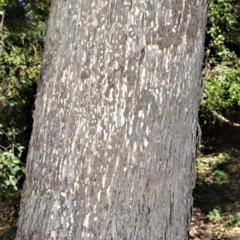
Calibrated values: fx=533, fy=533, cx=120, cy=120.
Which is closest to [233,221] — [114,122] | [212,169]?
[212,169]

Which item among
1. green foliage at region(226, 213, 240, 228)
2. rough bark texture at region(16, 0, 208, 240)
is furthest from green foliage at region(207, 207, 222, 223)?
rough bark texture at region(16, 0, 208, 240)

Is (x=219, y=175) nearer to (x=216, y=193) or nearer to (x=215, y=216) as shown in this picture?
(x=216, y=193)

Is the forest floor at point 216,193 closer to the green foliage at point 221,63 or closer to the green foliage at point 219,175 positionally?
the green foliage at point 219,175

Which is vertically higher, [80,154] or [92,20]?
[92,20]

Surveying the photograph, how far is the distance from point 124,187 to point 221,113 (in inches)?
331

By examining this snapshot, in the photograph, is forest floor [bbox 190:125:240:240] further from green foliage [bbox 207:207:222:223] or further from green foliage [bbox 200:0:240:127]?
green foliage [bbox 200:0:240:127]

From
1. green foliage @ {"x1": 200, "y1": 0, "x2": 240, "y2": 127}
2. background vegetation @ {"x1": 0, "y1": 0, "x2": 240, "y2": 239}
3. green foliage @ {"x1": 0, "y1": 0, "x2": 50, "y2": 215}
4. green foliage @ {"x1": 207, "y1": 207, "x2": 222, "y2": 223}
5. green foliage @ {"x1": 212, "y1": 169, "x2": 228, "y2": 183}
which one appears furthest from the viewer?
green foliage @ {"x1": 212, "y1": 169, "x2": 228, "y2": 183}

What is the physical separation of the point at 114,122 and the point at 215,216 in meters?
6.31

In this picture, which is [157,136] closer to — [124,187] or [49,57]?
[124,187]

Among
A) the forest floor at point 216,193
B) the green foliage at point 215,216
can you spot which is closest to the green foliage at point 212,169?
the forest floor at point 216,193

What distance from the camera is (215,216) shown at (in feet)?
26.0

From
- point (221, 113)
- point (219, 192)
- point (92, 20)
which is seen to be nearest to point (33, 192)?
point (92, 20)

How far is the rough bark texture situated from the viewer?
1.94 m

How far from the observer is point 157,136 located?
197cm
